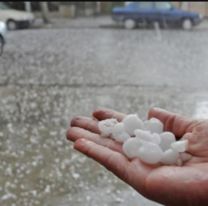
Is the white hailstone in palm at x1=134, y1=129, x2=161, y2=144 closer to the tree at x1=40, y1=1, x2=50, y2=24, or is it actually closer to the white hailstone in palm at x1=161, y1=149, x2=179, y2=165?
the white hailstone in palm at x1=161, y1=149, x2=179, y2=165

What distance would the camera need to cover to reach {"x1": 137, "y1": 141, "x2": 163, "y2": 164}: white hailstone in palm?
134cm

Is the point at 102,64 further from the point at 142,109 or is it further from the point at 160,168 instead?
the point at 160,168

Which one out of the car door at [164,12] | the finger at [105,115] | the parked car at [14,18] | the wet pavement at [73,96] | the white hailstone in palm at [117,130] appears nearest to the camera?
the white hailstone in palm at [117,130]

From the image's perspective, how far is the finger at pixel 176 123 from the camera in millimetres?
1632

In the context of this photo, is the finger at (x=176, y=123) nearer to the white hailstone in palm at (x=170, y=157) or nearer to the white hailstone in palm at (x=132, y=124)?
the white hailstone in palm at (x=132, y=124)

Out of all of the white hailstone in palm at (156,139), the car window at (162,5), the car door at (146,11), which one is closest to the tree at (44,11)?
the car door at (146,11)

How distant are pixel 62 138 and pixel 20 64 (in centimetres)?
347

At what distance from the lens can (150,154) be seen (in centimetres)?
133

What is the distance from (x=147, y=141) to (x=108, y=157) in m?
0.14

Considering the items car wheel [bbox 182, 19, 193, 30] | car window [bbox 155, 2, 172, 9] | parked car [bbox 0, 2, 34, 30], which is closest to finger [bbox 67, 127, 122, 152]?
parked car [bbox 0, 2, 34, 30]

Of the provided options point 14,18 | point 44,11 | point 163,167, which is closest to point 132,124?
point 163,167

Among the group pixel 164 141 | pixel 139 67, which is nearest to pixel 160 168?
pixel 164 141

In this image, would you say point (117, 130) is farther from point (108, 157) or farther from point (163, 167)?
point (163, 167)

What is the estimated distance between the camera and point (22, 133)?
3.38 meters
